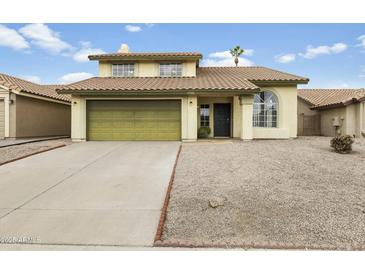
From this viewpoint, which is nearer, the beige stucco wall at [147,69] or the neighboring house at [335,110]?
the neighboring house at [335,110]

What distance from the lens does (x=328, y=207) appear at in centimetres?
480

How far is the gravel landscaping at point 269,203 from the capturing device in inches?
150

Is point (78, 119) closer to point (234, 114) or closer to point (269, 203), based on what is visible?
point (234, 114)

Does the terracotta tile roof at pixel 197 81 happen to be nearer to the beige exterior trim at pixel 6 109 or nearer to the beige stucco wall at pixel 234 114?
the beige stucco wall at pixel 234 114

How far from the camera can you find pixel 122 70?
1780 centimetres

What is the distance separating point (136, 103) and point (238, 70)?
9.30 m

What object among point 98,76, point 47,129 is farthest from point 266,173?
point 47,129

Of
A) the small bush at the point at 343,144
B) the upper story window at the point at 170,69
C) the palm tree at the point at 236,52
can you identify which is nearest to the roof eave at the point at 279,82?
the upper story window at the point at 170,69

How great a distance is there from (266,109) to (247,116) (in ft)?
9.49

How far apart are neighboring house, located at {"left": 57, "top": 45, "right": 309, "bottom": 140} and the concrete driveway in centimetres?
489

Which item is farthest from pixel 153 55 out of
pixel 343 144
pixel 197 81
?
pixel 343 144

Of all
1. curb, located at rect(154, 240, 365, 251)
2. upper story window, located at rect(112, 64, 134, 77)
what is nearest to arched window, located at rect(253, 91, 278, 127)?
upper story window, located at rect(112, 64, 134, 77)

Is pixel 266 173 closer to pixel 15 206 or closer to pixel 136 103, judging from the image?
pixel 15 206

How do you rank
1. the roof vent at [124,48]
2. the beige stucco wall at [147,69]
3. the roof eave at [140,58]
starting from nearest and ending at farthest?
1. the roof eave at [140,58]
2. the beige stucco wall at [147,69]
3. the roof vent at [124,48]
